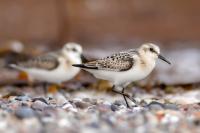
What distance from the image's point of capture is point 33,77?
9742 millimetres

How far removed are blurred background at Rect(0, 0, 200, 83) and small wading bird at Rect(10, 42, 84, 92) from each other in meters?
4.84

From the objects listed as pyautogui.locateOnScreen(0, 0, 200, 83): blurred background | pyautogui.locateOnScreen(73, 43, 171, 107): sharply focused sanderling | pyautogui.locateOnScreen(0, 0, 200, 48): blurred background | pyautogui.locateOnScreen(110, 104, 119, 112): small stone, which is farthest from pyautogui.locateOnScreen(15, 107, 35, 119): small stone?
pyautogui.locateOnScreen(0, 0, 200, 48): blurred background

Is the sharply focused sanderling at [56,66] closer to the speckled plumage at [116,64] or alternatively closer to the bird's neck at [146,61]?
the speckled plumage at [116,64]

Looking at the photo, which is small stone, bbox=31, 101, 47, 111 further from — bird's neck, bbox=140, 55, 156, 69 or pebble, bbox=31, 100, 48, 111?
bird's neck, bbox=140, 55, 156, 69

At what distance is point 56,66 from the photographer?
30.1 ft

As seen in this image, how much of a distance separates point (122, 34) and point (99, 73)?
26.5ft

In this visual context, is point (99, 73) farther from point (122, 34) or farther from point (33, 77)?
point (122, 34)

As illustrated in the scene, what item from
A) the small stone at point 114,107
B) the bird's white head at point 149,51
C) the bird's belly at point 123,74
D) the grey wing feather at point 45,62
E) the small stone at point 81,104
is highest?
the grey wing feather at point 45,62

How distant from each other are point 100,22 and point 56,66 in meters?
6.41

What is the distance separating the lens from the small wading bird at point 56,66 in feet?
29.8

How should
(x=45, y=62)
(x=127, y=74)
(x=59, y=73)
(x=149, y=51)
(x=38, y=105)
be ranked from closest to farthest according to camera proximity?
(x=38, y=105) < (x=127, y=74) < (x=149, y=51) < (x=59, y=73) < (x=45, y=62)

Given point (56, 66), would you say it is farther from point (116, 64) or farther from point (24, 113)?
point (24, 113)

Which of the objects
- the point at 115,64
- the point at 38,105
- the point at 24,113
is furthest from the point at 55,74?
the point at 24,113

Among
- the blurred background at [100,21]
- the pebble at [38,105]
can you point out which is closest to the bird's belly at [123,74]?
the pebble at [38,105]
